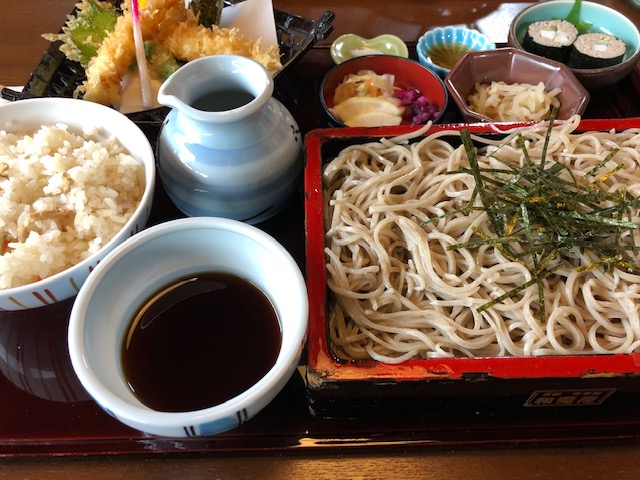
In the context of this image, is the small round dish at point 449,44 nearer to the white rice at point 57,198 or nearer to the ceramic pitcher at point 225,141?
the ceramic pitcher at point 225,141

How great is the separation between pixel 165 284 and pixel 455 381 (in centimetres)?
71

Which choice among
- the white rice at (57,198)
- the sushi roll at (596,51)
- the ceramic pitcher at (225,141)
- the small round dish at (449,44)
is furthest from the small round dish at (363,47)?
the white rice at (57,198)

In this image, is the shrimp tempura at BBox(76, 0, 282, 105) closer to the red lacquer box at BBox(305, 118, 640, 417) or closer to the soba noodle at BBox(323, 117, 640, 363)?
the soba noodle at BBox(323, 117, 640, 363)

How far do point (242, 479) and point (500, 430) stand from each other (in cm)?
59

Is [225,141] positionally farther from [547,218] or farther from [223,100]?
[547,218]

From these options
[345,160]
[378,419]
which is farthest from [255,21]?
[378,419]

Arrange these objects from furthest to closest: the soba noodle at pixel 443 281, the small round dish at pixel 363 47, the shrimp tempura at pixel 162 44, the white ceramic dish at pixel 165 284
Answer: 1. the small round dish at pixel 363 47
2. the shrimp tempura at pixel 162 44
3. the soba noodle at pixel 443 281
4. the white ceramic dish at pixel 165 284

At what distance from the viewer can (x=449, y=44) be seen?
2.10 meters

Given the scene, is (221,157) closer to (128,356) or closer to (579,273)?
(128,356)

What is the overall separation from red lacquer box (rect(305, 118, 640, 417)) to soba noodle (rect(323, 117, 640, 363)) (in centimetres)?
6

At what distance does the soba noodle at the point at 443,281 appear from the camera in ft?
3.74

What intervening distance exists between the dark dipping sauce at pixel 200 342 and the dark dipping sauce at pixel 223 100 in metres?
0.47

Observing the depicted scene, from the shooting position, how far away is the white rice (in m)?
1.17

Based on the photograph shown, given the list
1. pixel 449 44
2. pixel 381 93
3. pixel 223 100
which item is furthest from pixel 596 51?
pixel 223 100
